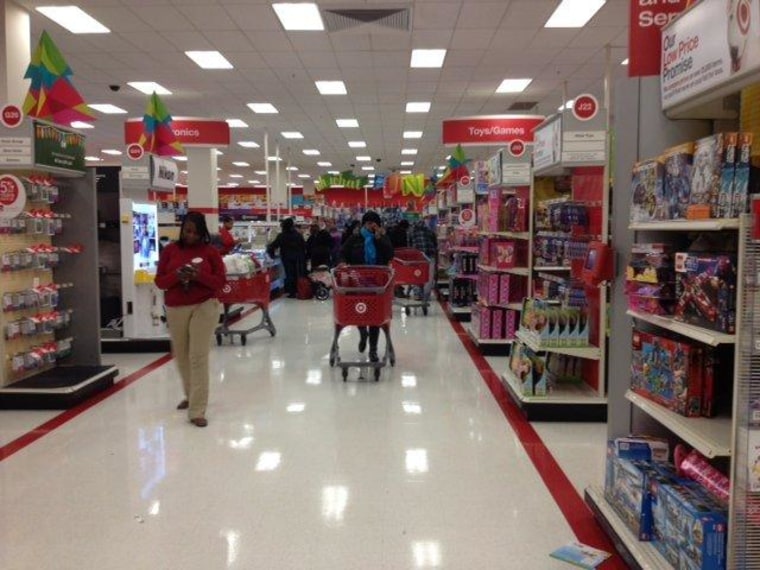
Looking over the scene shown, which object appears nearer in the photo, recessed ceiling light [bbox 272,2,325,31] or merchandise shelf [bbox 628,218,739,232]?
merchandise shelf [bbox 628,218,739,232]

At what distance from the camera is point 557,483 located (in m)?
3.92

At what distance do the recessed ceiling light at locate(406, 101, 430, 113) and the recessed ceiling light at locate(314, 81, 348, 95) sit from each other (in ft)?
6.09

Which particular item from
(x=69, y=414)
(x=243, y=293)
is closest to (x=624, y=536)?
(x=69, y=414)

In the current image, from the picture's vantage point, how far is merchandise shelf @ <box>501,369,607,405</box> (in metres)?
5.12

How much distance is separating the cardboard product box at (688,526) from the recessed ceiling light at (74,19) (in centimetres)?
820

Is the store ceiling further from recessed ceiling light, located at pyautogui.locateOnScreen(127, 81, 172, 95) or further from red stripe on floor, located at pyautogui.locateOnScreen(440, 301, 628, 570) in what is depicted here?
red stripe on floor, located at pyautogui.locateOnScreen(440, 301, 628, 570)

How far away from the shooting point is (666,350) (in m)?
2.85

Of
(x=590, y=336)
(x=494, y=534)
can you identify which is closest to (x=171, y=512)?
(x=494, y=534)

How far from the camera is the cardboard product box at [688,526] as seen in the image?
231 cm

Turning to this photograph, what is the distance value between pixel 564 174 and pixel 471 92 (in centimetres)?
704

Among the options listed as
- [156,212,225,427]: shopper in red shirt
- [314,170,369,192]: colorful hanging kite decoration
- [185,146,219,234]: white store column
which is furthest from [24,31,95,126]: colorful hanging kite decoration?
[314,170,369,192]: colorful hanging kite decoration

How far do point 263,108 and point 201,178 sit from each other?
2.25 metres

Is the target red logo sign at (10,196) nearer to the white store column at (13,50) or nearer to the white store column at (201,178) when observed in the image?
the white store column at (13,50)

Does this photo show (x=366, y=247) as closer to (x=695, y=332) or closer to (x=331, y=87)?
(x=695, y=332)
